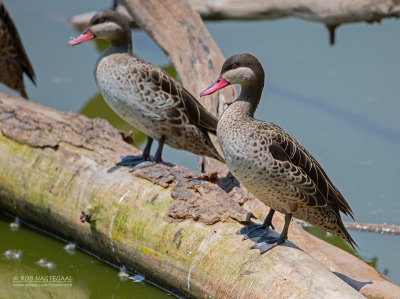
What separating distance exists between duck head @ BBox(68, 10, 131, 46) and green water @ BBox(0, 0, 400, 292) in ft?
3.50

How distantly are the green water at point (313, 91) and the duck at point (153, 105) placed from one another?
1.03 m

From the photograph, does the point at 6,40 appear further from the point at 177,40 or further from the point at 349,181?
the point at 349,181

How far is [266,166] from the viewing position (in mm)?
3830

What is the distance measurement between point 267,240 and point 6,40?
421 centimetres

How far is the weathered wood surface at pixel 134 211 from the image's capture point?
12.3 feet

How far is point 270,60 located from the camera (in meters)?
8.78

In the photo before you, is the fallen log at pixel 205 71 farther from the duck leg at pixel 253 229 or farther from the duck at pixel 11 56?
the duck at pixel 11 56

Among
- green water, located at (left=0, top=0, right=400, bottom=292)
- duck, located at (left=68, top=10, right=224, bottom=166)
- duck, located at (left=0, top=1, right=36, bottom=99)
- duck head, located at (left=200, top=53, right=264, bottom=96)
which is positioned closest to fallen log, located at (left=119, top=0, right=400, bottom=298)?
green water, located at (left=0, top=0, right=400, bottom=292)

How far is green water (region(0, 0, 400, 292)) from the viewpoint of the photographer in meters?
5.84

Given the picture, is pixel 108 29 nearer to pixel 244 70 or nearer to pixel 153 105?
pixel 153 105

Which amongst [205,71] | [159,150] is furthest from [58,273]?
[205,71]

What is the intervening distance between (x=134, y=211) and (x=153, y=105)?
0.83 m

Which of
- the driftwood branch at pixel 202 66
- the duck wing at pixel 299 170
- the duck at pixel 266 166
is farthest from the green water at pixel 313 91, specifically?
the duck wing at pixel 299 170

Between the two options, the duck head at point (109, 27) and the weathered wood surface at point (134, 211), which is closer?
the weathered wood surface at point (134, 211)
